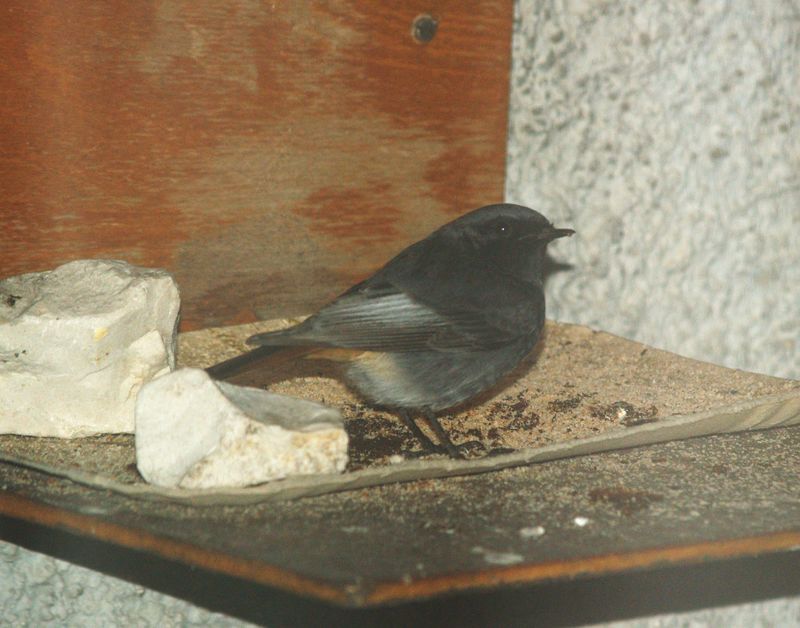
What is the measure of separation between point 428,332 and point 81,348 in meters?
0.96

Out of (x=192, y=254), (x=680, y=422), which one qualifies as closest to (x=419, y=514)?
(x=680, y=422)

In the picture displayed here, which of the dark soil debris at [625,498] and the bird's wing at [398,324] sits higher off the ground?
the bird's wing at [398,324]

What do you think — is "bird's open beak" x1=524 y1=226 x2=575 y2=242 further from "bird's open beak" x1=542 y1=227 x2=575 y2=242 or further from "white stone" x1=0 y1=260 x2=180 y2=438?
"white stone" x1=0 y1=260 x2=180 y2=438

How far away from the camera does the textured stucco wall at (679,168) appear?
12.7 ft

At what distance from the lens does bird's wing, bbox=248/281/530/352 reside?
3287 mm

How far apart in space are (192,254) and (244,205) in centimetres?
24

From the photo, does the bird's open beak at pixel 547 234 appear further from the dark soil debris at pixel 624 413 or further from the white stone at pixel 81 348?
the white stone at pixel 81 348

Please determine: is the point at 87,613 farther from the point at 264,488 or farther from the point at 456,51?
the point at 456,51

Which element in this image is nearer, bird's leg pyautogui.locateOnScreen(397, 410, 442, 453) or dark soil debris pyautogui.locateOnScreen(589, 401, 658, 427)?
bird's leg pyautogui.locateOnScreen(397, 410, 442, 453)

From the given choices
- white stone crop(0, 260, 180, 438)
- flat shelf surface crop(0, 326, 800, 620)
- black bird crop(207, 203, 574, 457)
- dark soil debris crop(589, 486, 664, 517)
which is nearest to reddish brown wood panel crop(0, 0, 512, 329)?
white stone crop(0, 260, 180, 438)

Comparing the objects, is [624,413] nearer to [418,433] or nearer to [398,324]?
[418,433]

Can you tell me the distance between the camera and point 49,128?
11.4 ft

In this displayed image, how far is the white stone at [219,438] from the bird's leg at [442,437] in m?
0.55

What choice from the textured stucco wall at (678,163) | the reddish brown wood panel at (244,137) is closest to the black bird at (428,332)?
the reddish brown wood panel at (244,137)
